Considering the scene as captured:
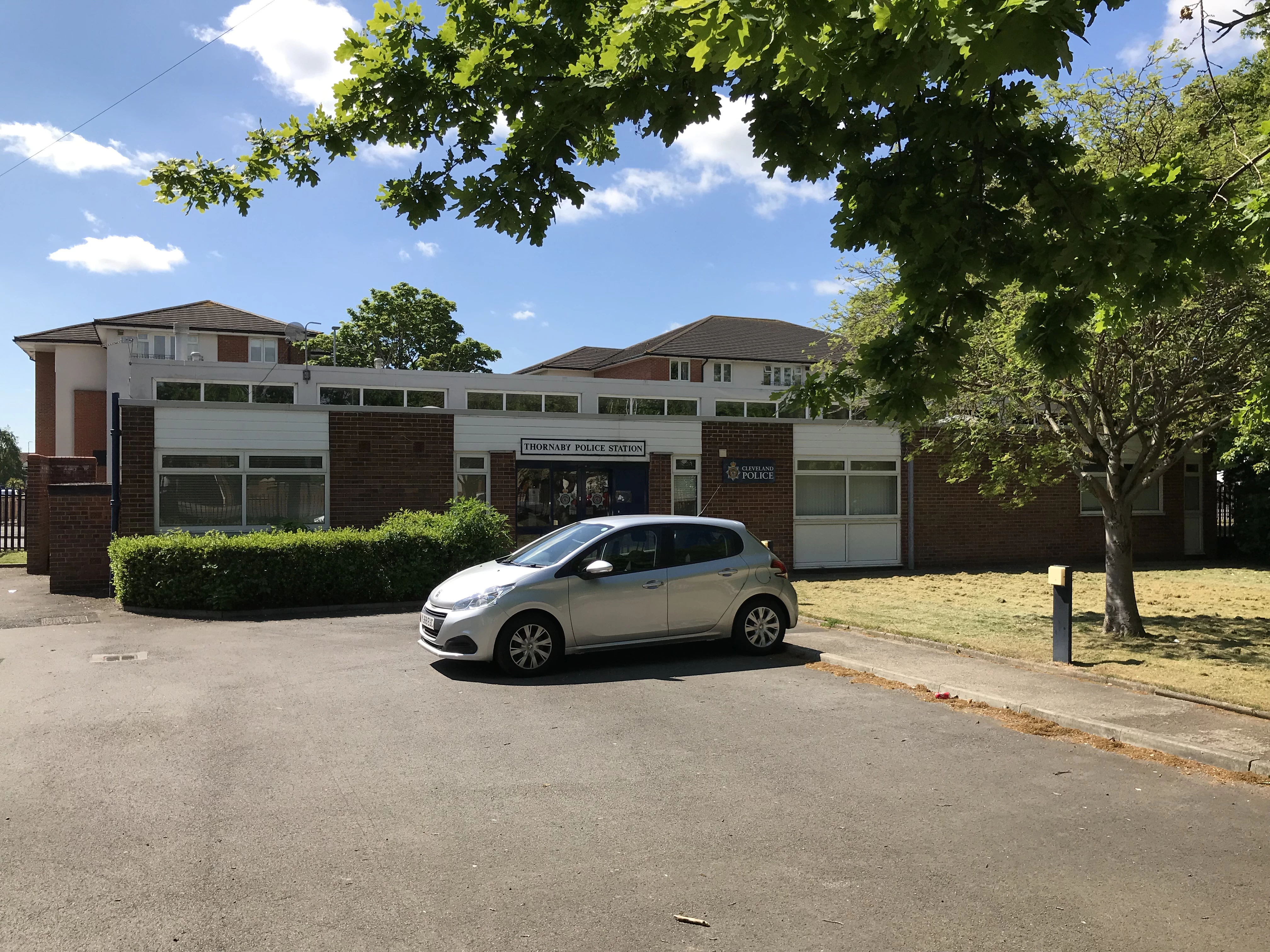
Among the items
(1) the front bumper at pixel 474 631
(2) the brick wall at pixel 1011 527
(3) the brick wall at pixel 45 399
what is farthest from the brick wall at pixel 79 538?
(3) the brick wall at pixel 45 399

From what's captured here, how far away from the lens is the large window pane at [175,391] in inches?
652

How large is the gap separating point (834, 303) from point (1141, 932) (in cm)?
1148

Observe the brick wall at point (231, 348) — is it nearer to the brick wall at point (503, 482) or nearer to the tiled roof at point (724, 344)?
the tiled roof at point (724, 344)

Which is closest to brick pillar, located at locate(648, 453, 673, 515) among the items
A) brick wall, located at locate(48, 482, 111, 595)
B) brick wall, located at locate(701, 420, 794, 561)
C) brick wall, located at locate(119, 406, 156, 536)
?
brick wall, located at locate(701, 420, 794, 561)

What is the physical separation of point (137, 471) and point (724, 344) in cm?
3146

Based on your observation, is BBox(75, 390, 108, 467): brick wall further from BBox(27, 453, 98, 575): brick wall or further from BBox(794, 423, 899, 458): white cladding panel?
BBox(794, 423, 899, 458): white cladding panel

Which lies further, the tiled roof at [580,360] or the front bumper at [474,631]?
the tiled roof at [580,360]

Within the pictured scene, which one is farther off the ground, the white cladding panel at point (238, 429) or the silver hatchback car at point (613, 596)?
the white cladding panel at point (238, 429)

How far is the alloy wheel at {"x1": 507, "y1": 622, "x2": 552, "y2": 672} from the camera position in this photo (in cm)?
879

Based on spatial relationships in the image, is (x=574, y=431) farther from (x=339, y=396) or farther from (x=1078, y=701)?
(x=1078, y=701)

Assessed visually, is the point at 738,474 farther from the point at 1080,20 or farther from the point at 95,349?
the point at 95,349

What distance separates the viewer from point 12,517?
24219 millimetres

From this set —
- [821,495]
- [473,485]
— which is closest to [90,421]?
[473,485]

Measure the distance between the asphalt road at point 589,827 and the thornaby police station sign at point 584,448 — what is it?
1072 centimetres
